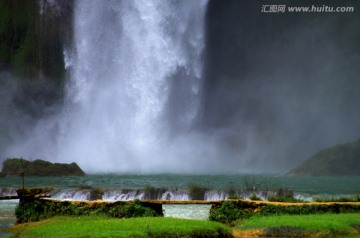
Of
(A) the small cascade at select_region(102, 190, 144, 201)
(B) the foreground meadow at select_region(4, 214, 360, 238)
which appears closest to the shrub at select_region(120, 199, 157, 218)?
(B) the foreground meadow at select_region(4, 214, 360, 238)

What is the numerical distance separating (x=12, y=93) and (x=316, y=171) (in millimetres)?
71550

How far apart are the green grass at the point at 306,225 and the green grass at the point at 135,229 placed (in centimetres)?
143

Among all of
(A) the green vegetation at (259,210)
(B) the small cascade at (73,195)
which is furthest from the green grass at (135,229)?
(B) the small cascade at (73,195)

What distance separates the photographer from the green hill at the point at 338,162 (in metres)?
79.9

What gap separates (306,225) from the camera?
1980 cm

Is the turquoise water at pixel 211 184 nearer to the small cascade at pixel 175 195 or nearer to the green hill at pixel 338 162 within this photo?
the small cascade at pixel 175 195

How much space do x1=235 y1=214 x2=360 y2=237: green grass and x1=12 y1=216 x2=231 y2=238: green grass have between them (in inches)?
56.2

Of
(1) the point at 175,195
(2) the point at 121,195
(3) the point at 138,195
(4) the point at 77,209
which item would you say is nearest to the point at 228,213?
(4) the point at 77,209

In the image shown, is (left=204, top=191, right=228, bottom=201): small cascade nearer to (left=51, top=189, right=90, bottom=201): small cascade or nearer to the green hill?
(left=51, top=189, right=90, bottom=201): small cascade

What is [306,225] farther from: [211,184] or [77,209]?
[211,184]

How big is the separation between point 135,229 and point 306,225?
6736mm

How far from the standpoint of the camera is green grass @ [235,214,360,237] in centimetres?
1942

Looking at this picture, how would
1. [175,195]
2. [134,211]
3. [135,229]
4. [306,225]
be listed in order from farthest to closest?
1. [175,195]
2. [134,211]
3. [306,225]
4. [135,229]

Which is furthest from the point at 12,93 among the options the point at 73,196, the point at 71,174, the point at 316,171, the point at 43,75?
the point at 73,196
